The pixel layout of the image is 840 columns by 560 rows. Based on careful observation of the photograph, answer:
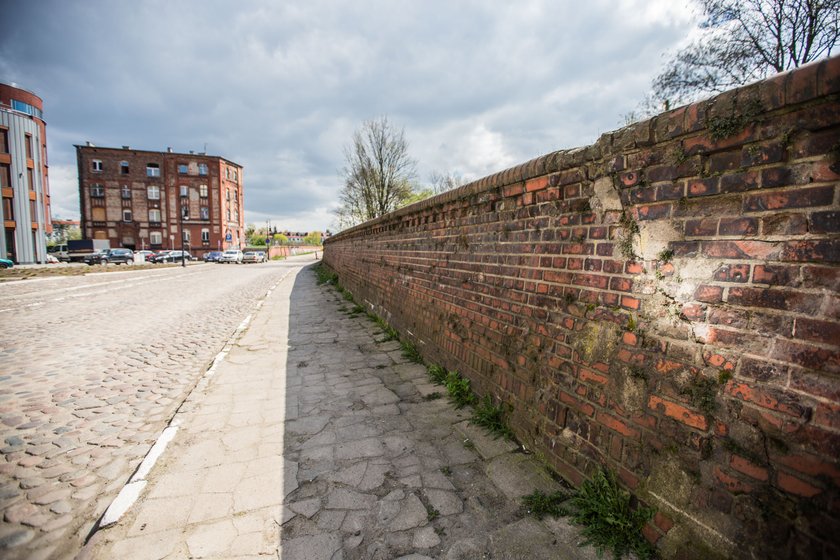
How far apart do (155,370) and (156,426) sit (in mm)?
1784

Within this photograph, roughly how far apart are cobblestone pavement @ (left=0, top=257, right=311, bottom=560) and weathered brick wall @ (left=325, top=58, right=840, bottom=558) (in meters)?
2.89

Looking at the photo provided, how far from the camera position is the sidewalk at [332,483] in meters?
1.80

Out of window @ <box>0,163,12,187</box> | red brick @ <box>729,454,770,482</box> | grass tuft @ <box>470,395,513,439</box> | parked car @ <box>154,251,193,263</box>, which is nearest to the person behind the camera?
red brick @ <box>729,454,770,482</box>

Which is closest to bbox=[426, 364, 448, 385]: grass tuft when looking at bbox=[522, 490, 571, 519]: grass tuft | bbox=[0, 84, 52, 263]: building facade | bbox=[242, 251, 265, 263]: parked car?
bbox=[522, 490, 571, 519]: grass tuft

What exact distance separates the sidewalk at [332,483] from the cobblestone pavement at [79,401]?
0.33 metres

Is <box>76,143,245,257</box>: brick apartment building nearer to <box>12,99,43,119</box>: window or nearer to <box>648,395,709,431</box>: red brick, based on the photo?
<box>12,99,43,119</box>: window

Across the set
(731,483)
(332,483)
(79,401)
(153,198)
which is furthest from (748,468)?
(153,198)

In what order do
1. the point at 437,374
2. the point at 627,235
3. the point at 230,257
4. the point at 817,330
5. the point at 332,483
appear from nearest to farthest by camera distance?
the point at 817,330
the point at 627,235
the point at 332,483
the point at 437,374
the point at 230,257

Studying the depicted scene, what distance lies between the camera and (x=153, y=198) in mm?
47062

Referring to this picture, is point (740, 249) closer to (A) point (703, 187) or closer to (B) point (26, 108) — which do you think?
(A) point (703, 187)

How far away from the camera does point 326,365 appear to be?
463 cm

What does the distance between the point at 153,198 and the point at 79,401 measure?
54910 mm

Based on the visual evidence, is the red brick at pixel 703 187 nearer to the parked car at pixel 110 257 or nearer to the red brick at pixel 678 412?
the red brick at pixel 678 412

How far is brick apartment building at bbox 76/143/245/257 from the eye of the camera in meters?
45.2
